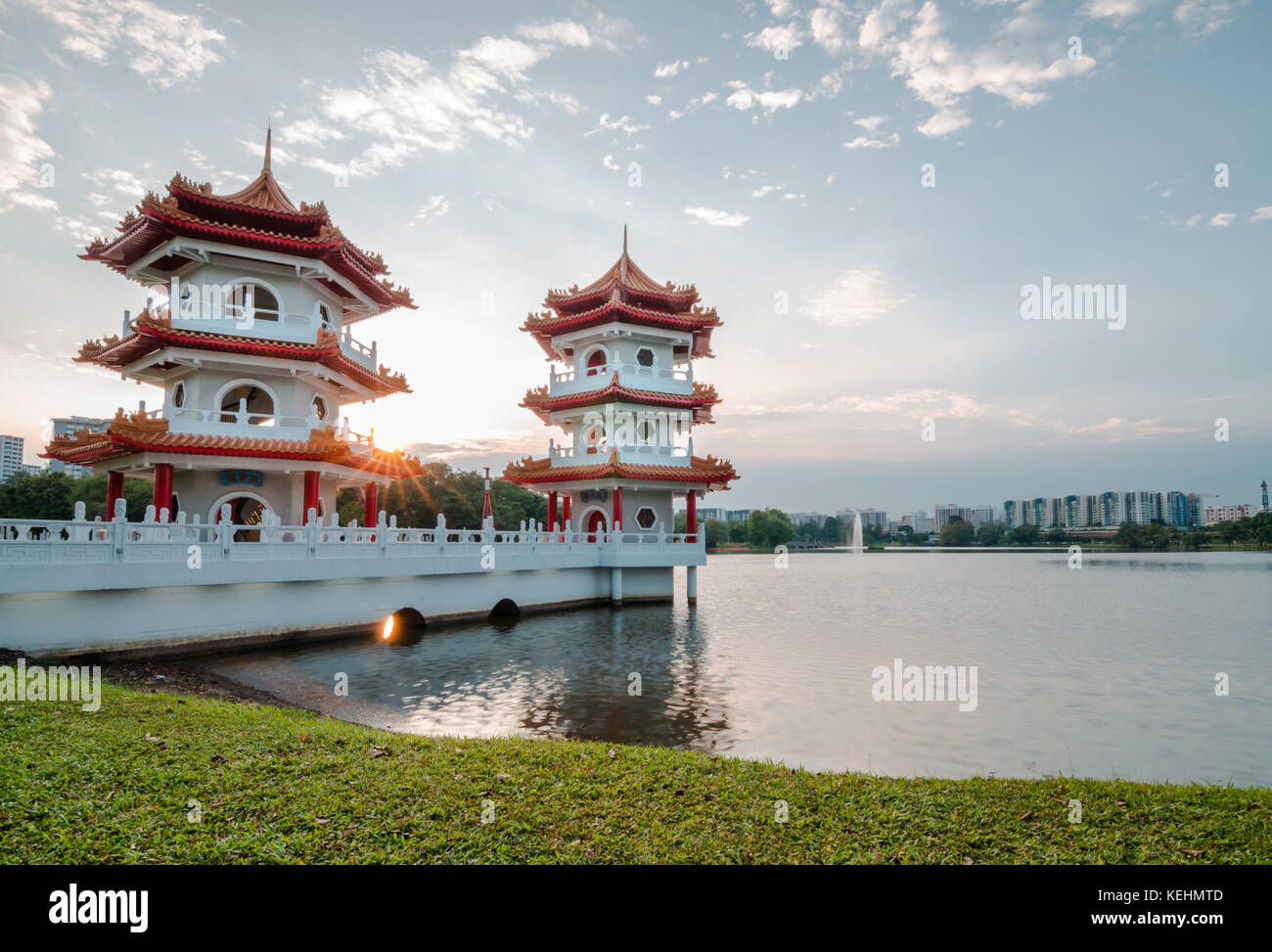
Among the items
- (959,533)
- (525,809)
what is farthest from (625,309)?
(959,533)

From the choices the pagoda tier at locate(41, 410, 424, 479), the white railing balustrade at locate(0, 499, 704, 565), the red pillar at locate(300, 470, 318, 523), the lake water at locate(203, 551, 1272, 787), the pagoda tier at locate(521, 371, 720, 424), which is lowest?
the lake water at locate(203, 551, 1272, 787)

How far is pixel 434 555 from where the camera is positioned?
20969mm

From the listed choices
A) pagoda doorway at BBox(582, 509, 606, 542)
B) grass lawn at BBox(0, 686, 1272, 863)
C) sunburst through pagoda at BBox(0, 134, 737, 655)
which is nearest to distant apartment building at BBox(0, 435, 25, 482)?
sunburst through pagoda at BBox(0, 134, 737, 655)

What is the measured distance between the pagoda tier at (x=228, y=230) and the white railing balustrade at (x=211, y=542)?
27.1 feet

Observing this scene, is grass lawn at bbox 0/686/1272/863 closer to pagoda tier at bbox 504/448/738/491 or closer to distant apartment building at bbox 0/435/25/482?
pagoda tier at bbox 504/448/738/491

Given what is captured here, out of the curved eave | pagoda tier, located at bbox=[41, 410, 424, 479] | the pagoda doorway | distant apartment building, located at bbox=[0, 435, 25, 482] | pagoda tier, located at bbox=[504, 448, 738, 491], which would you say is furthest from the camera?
distant apartment building, located at bbox=[0, 435, 25, 482]

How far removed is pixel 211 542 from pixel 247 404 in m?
7.44

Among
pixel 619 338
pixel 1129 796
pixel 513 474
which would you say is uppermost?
pixel 619 338

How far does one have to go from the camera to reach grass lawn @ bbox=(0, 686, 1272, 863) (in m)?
4.60

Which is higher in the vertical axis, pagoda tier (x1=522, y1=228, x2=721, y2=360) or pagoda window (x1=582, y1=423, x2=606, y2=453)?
pagoda tier (x1=522, y1=228, x2=721, y2=360)

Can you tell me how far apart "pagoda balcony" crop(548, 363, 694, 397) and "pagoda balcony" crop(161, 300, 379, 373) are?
33.4 ft
